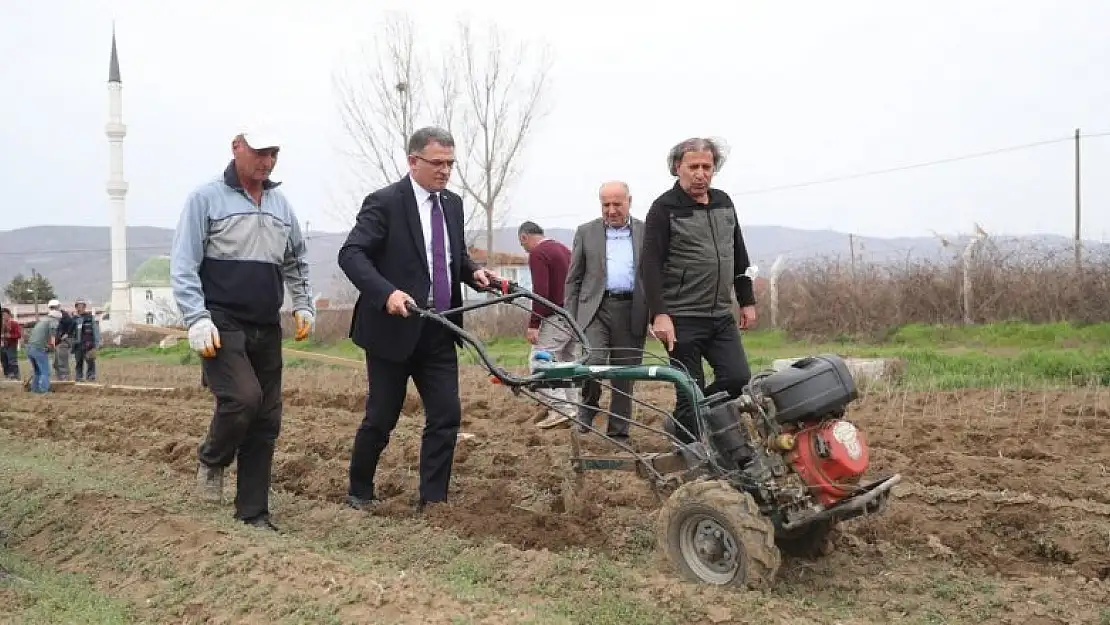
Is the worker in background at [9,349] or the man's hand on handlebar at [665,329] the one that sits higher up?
the man's hand on handlebar at [665,329]

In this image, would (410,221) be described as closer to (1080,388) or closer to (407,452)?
(407,452)

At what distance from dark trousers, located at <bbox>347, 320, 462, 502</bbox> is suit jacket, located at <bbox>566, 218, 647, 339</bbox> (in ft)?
5.53

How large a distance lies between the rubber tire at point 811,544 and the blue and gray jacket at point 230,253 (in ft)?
8.51

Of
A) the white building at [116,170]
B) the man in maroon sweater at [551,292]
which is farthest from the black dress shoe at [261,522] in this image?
the white building at [116,170]

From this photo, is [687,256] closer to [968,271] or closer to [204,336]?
[204,336]

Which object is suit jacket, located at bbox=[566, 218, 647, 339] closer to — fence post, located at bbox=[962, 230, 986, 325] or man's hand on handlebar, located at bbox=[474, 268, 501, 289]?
man's hand on handlebar, located at bbox=[474, 268, 501, 289]

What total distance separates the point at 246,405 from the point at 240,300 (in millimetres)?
488

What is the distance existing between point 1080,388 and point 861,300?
739cm

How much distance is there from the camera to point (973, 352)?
45.2 ft

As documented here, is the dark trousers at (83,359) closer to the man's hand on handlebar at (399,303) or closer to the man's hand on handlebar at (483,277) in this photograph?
the man's hand on handlebar at (483,277)

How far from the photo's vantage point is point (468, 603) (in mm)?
3689

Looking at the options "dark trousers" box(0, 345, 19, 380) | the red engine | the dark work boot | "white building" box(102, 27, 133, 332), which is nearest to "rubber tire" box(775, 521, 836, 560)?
the red engine

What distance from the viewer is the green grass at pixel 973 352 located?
10.5m

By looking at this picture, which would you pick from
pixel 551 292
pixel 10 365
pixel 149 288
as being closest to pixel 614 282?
pixel 551 292
